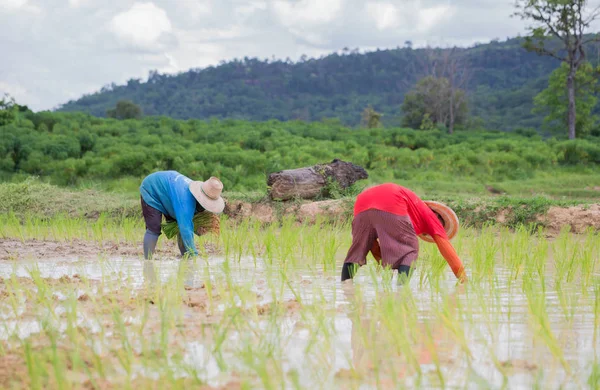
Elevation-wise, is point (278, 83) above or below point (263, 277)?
above

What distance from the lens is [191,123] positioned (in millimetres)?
23688

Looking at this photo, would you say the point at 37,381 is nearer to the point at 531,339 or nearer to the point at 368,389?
the point at 368,389

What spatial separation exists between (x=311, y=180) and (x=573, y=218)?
11.7ft

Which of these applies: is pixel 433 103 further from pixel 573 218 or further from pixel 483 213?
pixel 573 218

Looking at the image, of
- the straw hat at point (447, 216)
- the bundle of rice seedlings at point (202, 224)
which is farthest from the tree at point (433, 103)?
the straw hat at point (447, 216)

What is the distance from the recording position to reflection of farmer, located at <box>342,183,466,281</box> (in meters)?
4.69

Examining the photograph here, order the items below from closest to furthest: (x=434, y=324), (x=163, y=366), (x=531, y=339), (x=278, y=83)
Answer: (x=163, y=366), (x=531, y=339), (x=434, y=324), (x=278, y=83)

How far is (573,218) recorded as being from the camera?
9242 mm

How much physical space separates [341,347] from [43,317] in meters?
1.44

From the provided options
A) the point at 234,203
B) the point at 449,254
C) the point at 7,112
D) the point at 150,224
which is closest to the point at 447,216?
the point at 449,254

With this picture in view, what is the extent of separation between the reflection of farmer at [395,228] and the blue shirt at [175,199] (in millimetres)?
1325

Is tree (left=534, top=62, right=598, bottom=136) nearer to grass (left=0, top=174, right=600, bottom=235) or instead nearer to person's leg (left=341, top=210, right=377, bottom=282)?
grass (left=0, top=174, right=600, bottom=235)

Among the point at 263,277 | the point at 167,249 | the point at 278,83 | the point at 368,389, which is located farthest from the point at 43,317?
the point at 278,83

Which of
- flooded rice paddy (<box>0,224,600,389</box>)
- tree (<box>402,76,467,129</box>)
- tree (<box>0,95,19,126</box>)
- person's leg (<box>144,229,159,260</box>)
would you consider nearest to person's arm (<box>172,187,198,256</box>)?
person's leg (<box>144,229,159,260</box>)
